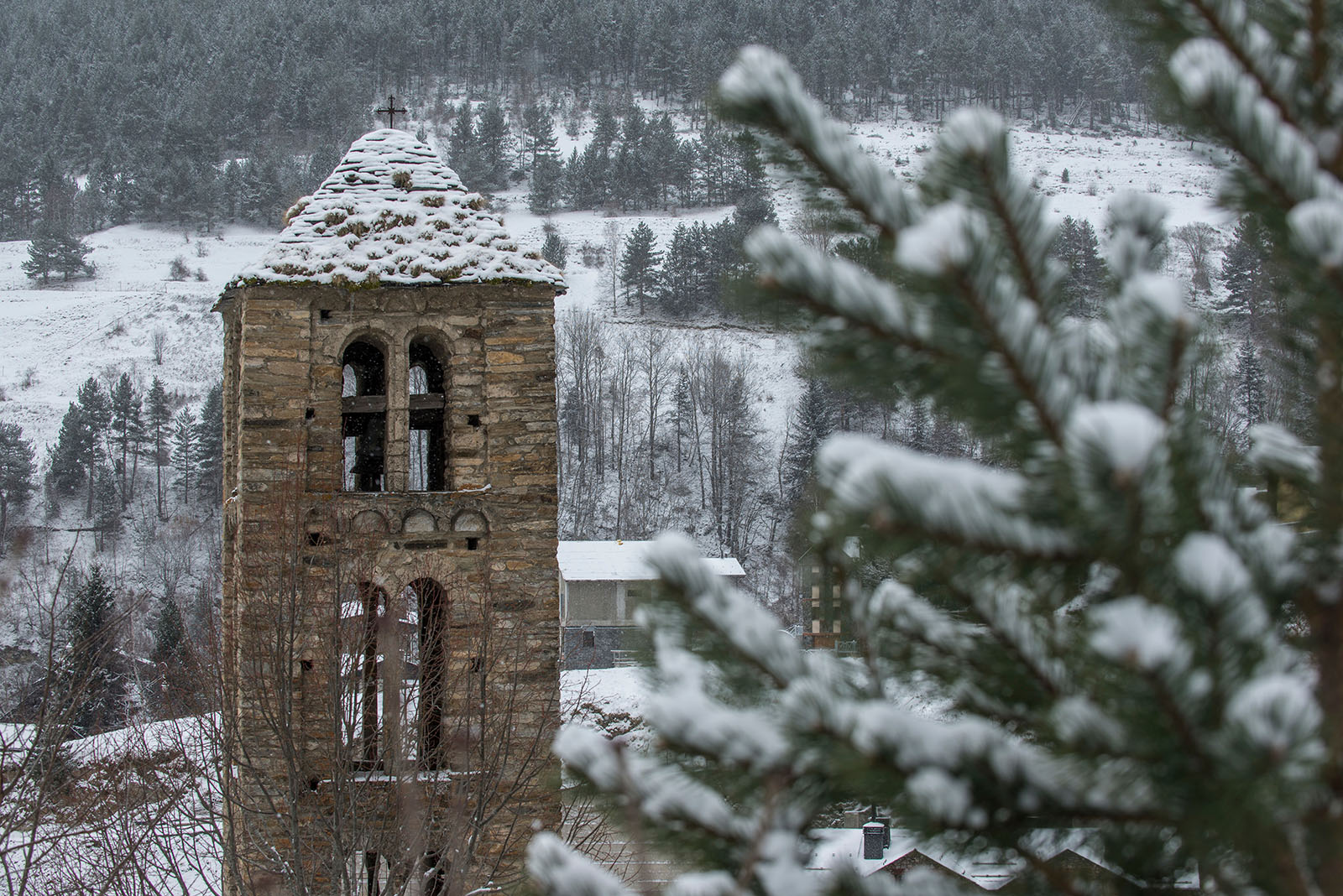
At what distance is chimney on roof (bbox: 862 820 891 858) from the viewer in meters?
15.0

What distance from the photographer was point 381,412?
11531mm

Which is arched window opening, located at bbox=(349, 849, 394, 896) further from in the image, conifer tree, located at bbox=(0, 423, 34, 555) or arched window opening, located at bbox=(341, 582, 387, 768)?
conifer tree, located at bbox=(0, 423, 34, 555)

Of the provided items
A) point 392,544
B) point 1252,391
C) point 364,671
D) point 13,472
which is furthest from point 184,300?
point 364,671

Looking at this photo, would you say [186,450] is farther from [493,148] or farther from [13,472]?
[493,148]

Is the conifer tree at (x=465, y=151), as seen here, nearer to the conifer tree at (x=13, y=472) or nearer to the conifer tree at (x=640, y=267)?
the conifer tree at (x=640, y=267)

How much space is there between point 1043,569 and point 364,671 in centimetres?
930

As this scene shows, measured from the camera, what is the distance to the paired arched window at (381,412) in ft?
37.3

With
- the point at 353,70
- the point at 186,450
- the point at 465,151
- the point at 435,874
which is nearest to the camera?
the point at 435,874

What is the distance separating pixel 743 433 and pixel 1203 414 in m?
55.2

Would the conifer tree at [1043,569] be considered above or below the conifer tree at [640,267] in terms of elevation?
below

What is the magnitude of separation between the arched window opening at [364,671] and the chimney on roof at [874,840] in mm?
6308

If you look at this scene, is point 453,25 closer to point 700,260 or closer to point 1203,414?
point 700,260

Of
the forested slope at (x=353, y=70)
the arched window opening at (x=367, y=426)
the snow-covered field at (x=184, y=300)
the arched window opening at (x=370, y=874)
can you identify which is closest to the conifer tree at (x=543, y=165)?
the snow-covered field at (x=184, y=300)

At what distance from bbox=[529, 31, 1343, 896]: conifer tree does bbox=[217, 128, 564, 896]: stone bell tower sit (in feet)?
27.1
